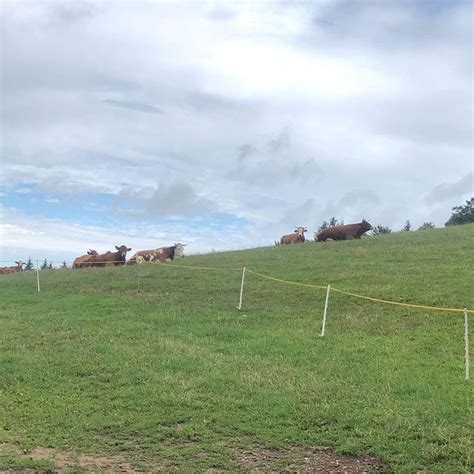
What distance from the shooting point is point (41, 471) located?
7945mm

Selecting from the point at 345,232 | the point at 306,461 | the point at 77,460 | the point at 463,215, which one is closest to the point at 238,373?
the point at 306,461

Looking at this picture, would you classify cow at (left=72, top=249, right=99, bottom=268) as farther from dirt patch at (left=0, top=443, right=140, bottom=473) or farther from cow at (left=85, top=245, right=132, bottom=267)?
dirt patch at (left=0, top=443, right=140, bottom=473)

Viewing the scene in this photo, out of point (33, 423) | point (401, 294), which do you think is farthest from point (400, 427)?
point (401, 294)

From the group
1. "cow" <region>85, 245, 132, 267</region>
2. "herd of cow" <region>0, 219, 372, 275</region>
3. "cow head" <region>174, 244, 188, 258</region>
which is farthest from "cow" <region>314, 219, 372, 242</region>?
"cow" <region>85, 245, 132, 267</region>

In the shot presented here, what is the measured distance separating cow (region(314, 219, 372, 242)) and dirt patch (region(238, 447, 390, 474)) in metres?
26.1

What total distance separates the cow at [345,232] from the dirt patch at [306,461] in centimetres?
2613

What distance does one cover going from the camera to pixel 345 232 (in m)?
34.2

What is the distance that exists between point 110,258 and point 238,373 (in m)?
24.7

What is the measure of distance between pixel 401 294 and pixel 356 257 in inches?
304

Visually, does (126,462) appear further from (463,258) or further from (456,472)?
(463,258)

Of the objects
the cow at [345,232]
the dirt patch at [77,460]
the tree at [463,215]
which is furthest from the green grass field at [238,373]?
the tree at [463,215]

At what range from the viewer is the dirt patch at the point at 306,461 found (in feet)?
25.8

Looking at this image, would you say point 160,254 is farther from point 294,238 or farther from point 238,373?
point 238,373

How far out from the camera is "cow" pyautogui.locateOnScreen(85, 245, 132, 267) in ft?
112
